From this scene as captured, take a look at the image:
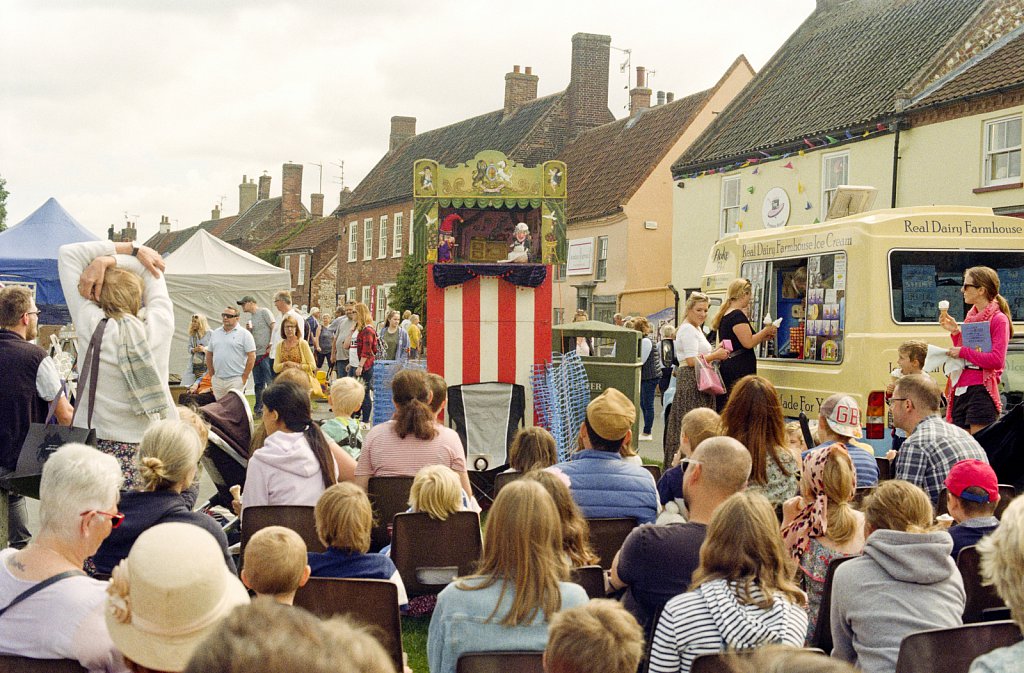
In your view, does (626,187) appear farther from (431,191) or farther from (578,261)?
(431,191)

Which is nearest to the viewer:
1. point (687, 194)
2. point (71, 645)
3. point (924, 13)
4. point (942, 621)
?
point (71, 645)

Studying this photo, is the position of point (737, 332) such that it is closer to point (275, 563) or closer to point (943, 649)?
point (943, 649)

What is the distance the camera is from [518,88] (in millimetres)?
45906

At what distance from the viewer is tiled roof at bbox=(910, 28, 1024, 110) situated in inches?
736

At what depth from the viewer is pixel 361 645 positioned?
49.0 inches

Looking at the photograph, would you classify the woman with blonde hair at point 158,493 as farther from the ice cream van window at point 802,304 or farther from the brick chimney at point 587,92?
the brick chimney at point 587,92

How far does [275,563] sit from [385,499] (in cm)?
240

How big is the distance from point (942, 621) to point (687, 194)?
25973 mm

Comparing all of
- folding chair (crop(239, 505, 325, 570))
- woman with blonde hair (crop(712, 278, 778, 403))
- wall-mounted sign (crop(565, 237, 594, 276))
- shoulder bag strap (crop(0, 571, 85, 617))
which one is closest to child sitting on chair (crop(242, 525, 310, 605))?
shoulder bag strap (crop(0, 571, 85, 617))

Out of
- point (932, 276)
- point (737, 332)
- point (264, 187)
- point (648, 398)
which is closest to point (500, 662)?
point (737, 332)

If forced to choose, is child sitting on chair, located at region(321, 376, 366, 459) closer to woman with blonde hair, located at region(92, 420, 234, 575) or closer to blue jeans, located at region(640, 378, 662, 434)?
woman with blonde hair, located at region(92, 420, 234, 575)

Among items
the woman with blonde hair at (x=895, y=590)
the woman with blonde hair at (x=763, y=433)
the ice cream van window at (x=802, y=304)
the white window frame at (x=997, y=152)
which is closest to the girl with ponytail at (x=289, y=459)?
the woman with blonde hair at (x=763, y=433)

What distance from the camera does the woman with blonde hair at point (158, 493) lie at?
4.12 m

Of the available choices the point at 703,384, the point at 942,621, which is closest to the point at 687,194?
the point at 703,384
